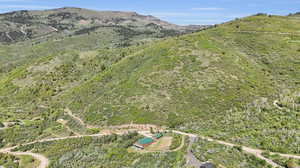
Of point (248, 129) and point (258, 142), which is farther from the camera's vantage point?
point (248, 129)

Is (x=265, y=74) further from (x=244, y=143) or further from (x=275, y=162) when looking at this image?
(x=275, y=162)

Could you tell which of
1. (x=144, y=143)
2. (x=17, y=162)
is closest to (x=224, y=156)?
(x=144, y=143)

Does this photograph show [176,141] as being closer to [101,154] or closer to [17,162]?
[101,154]

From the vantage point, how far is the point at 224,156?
27.6 m

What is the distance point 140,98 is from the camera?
2143 inches

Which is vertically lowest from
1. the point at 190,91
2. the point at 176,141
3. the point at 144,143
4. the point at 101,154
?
the point at 101,154

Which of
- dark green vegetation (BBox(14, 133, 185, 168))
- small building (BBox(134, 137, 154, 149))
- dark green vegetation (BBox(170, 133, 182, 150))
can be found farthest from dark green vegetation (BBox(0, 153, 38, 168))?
dark green vegetation (BBox(170, 133, 182, 150))

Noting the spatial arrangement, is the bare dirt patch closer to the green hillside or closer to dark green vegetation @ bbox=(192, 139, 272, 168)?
dark green vegetation @ bbox=(192, 139, 272, 168)

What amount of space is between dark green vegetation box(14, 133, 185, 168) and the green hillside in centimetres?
637

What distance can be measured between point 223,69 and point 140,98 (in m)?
25.6

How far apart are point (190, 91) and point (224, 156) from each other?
2833cm

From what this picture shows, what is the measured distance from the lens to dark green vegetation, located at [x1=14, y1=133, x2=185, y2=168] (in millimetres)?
29031

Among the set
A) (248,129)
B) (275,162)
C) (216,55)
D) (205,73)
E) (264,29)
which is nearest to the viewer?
(275,162)

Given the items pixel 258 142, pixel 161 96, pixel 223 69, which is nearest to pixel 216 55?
pixel 223 69
